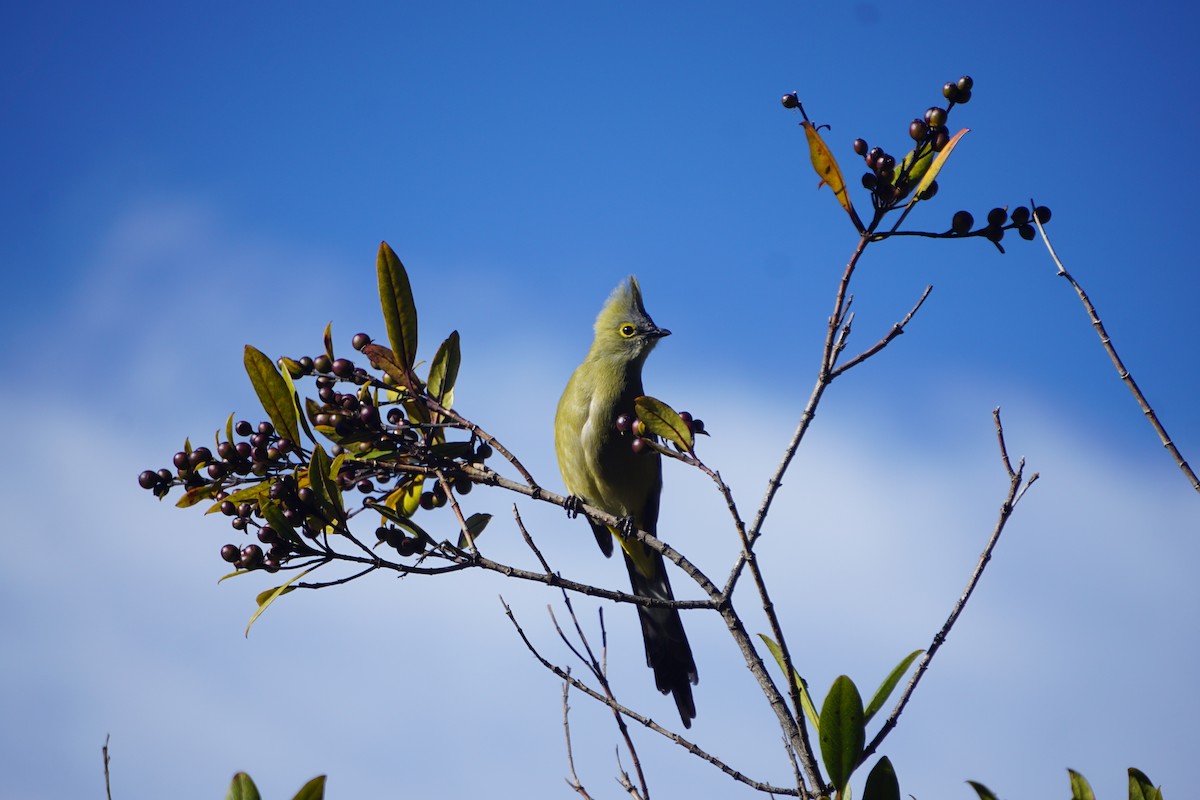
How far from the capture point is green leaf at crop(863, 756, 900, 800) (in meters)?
2.06

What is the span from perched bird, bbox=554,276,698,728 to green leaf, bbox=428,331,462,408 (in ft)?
5.64

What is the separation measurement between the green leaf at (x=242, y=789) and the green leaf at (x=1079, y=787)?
1.79 metres

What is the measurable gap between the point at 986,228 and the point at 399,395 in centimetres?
175

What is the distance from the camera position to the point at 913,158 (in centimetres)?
241

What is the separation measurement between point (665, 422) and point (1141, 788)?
1365 millimetres

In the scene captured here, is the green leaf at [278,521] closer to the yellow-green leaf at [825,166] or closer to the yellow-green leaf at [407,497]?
the yellow-green leaf at [407,497]

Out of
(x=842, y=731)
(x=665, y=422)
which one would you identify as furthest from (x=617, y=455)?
(x=842, y=731)

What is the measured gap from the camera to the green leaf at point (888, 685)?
7.44 feet

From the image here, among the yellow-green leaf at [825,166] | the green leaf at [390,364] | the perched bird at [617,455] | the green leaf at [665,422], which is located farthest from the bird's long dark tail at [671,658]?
the yellow-green leaf at [825,166]

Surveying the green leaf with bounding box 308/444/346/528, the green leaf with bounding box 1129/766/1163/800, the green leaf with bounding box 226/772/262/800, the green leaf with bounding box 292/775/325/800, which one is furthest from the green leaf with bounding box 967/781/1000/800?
the green leaf with bounding box 308/444/346/528

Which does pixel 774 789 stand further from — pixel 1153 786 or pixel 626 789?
pixel 1153 786

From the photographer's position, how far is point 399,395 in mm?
3006

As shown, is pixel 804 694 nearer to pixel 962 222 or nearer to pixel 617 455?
pixel 962 222

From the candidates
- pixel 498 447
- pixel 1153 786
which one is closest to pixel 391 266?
pixel 498 447
